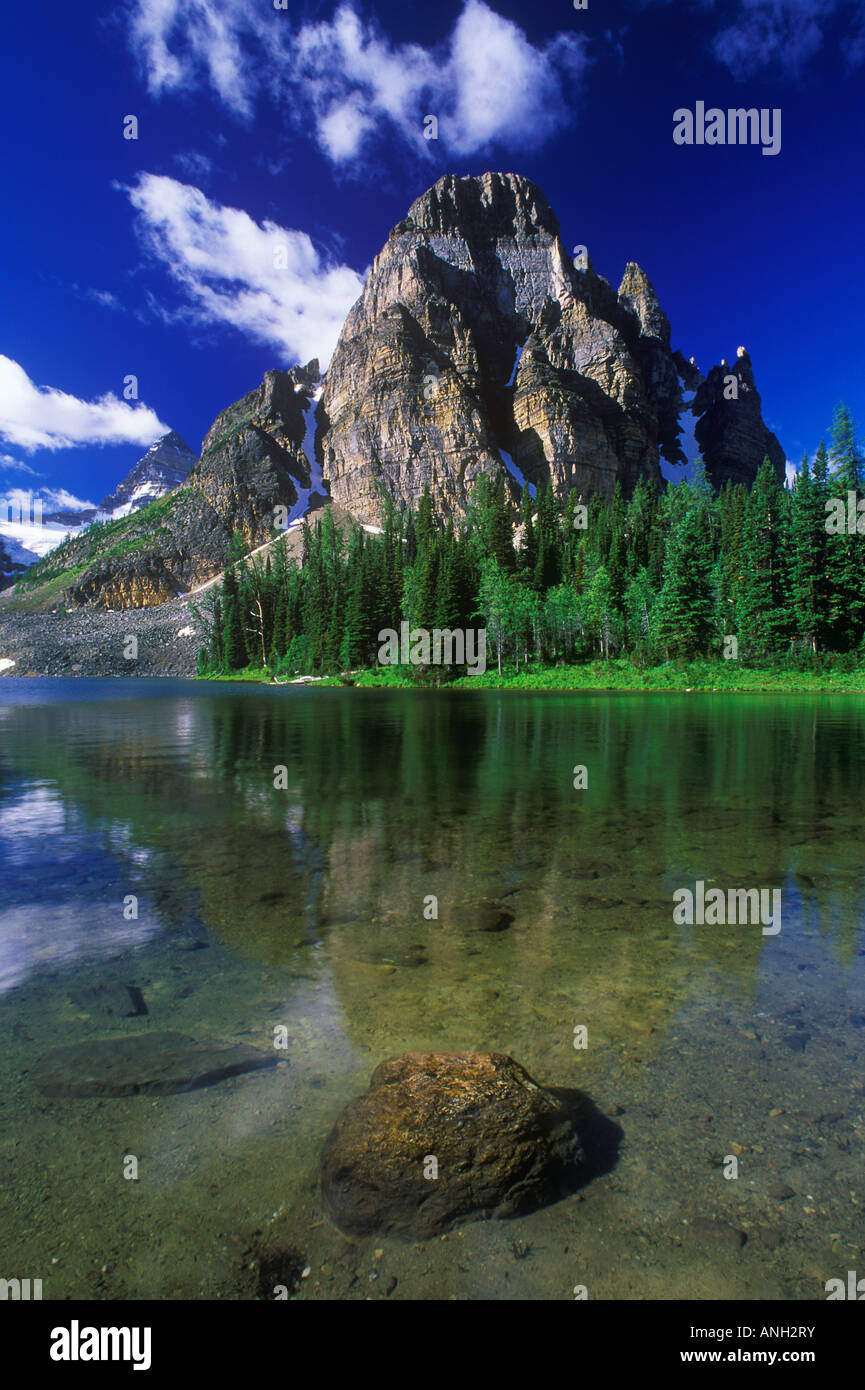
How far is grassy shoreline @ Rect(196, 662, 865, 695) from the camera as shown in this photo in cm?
6038

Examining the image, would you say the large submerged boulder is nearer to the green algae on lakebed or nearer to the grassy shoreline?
the green algae on lakebed

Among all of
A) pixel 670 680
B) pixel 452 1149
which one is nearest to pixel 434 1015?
pixel 452 1149

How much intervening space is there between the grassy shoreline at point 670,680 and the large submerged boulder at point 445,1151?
60.9 meters

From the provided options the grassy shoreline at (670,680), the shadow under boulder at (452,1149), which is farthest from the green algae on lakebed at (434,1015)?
the grassy shoreline at (670,680)

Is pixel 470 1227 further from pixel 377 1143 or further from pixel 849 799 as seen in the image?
pixel 849 799

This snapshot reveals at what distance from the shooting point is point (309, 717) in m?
39.7

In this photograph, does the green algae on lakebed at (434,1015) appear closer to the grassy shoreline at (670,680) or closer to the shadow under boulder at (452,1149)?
the shadow under boulder at (452,1149)

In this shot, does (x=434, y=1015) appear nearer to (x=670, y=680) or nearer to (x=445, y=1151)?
(x=445, y=1151)

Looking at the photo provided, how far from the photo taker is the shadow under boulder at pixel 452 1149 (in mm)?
3625

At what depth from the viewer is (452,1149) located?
387cm

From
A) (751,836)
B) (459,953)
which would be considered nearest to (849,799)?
(751,836)

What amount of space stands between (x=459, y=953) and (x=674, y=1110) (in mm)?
3022

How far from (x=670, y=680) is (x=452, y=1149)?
66666 millimetres

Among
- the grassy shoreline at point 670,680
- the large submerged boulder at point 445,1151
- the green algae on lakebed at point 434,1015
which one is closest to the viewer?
the green algae on lakebed at point 434,1015
